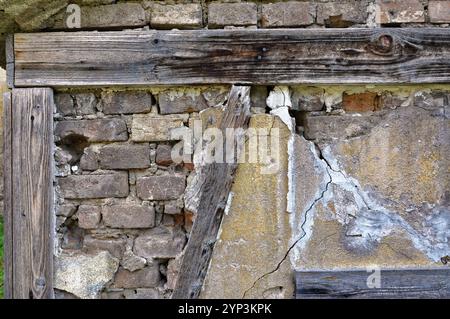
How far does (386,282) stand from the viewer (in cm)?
211

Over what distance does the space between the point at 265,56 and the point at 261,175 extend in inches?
20.0

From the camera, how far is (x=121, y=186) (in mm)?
2188

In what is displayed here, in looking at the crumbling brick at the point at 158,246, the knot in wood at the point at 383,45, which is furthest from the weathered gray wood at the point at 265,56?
the crumbling brick at the point at 158,246

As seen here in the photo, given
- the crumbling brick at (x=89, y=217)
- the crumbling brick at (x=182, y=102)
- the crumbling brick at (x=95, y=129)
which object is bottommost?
the crumbling brick at (x=89, y=217)

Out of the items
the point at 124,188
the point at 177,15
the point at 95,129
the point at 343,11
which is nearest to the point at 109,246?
the point at 124,188

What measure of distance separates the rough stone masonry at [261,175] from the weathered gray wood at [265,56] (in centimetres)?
6

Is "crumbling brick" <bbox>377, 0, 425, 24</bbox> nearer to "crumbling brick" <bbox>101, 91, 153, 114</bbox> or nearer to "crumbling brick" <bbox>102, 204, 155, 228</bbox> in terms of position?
"crumbling brick" <bbox>101, 91, 153, 114</bbox>

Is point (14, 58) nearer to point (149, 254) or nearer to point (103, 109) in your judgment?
point (103, 109)

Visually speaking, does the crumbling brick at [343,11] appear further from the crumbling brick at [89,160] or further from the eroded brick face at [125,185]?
the crumbling brick at [89,160]

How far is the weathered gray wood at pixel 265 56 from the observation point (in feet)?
6.94

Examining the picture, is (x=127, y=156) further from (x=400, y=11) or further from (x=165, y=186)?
(x=400, y=11)

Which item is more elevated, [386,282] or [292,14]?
[292,14]

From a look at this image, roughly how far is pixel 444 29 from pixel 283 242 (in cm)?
114

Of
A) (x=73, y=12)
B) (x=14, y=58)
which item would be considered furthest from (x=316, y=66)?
(x=14, y=58)
